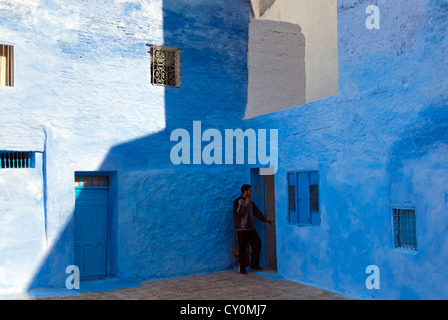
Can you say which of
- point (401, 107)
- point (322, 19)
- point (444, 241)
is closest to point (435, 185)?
point (444, 241)

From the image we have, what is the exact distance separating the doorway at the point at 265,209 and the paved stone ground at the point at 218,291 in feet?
3.40

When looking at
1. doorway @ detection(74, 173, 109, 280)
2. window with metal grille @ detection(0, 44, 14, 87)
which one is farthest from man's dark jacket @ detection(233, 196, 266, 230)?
window with metal grille @ detection(0, 44, 14, 87)

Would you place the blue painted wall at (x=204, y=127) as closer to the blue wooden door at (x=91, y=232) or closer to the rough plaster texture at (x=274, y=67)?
the blue wooden door at (x=91, y=232)

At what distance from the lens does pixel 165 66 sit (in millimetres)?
9438

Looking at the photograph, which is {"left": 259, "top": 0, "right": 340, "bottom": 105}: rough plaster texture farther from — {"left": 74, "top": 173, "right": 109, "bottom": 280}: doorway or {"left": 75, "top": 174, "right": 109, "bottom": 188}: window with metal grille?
{"left": 74, "top": 173, "right": 109, "bottom": 280}: doorway

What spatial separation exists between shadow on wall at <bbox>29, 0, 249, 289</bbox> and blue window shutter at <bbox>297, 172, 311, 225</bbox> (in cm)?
181

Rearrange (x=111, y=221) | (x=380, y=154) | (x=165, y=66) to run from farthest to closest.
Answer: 1. (x=165, y=66)
2. (x=111, y=221)
3. (x=380, y=154)

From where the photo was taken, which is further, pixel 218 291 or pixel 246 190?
pixel 246 190

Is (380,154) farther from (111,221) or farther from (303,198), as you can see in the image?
(111,221)

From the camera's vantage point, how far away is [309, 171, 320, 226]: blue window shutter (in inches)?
316

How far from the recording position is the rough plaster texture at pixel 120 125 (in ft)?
26.1

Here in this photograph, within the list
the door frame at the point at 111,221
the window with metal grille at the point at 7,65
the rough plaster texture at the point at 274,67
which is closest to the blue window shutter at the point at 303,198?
the rough plaster texture at the point at 274,67

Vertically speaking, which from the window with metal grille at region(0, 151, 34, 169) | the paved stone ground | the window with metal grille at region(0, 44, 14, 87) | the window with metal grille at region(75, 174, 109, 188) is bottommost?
the paved stone ground

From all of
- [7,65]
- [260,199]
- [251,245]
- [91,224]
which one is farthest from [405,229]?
[7,65]
